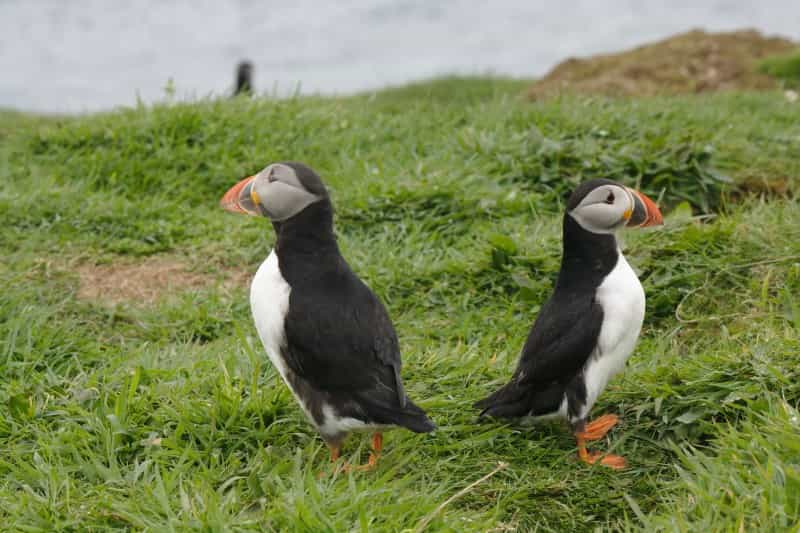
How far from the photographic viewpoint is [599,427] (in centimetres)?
365

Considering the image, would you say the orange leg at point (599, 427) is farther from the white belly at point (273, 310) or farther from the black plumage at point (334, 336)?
the white belly at point (273, 310)

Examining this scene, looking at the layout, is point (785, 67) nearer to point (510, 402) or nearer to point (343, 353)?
point (510, 402)

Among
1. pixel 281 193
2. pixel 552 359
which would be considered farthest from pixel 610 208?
pixel 281 193

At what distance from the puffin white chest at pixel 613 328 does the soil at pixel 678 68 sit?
5401mm

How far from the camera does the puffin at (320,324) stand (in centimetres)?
329

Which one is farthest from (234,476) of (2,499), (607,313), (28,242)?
(28,242)

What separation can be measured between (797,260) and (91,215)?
13.8ft

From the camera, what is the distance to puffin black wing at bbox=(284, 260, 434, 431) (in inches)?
128

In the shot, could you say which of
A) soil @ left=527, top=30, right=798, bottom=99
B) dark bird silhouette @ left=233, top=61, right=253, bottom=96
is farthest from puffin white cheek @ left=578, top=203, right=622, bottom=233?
dark bird silhouette @ left=233, top=61, right=253, bottom=96

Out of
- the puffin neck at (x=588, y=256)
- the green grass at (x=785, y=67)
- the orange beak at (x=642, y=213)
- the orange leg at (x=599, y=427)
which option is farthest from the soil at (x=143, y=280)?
the green grass at (x=785, y=67)

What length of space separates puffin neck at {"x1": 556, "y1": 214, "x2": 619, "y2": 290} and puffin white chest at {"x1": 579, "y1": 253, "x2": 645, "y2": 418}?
47 mm

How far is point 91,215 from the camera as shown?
5863 mm

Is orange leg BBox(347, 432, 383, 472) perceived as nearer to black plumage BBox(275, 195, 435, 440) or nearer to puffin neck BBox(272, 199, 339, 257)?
black plumage BBox(275, 195, 435, 440)

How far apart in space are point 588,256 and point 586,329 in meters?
0.31
